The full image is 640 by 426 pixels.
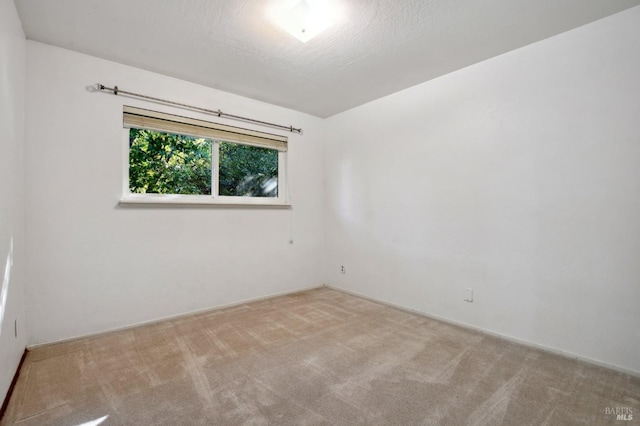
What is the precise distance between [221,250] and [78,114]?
175cm

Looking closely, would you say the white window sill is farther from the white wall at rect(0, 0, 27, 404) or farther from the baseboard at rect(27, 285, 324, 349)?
the baseboard at rect(27, 285, 324, 349)

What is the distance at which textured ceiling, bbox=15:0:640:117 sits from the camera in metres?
1.94

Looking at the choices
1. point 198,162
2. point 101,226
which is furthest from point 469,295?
point 101,226

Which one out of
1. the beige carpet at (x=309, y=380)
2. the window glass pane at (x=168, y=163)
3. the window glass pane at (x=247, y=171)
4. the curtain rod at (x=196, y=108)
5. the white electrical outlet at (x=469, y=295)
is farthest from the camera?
the window glass pane at (x=247, y=171)

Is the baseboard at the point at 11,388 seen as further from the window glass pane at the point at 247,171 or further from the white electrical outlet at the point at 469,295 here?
the white electrical outlet at the point at 469,295

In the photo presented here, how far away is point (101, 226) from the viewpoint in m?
2.59

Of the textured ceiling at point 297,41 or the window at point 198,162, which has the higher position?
the textured ceiling at point 297,41

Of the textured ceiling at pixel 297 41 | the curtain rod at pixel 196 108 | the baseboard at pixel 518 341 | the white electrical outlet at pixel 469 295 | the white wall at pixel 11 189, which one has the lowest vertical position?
the baseboard at pixel 518 341

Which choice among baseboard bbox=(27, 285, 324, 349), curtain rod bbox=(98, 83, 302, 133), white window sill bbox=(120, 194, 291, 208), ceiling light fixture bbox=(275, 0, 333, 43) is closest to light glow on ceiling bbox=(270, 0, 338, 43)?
ceiling light fixture bbox=(275, 0, 333, 43)

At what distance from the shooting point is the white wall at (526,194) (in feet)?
6.56

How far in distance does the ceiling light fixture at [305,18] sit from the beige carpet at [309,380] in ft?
7.59

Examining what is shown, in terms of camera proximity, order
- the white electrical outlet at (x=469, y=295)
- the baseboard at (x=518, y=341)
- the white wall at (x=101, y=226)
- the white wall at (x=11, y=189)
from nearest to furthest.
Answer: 1. the white wall at (x=11, y=189)
2. the baseboard at (x=518, y=341)
3. the white wall at (x=101, y=226)
4. the white electrical outlet at (x=469, y=295)

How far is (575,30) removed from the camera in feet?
7.08

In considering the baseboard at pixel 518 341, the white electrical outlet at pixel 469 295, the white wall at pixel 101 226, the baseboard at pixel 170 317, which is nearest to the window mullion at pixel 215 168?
the white wall at pixel 101 226
